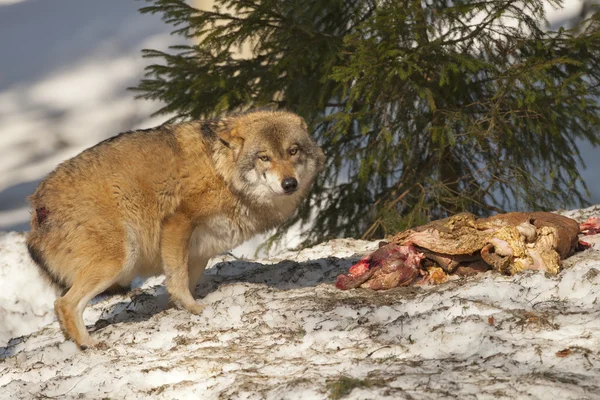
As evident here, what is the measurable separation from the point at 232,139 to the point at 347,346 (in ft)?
7.49

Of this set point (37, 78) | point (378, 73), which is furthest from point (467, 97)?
point (37, 78)

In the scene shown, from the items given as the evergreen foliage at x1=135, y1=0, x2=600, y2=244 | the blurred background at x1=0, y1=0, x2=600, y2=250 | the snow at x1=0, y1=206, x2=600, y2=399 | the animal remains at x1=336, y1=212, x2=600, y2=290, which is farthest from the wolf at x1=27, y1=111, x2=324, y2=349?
the blurred background at x1=0, y1=0, x2=600, y2=250

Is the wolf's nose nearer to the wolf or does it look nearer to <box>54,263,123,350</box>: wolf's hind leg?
the wolf

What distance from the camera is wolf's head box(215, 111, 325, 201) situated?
18.8 ft

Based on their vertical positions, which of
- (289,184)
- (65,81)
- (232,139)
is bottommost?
(289,184)

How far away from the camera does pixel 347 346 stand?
4.31 metres

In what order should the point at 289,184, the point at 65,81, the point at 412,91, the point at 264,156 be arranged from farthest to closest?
the point at 65,81
the point at 412,91
the point at 264,156
the point at 289,184

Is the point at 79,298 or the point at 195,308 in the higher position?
the point at 79,298

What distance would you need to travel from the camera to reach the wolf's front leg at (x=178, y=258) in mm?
5633

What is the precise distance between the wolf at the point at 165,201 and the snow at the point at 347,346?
0.43 meters

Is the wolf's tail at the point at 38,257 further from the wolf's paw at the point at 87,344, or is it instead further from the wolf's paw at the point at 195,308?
the wolf's paw at the point at 195,308

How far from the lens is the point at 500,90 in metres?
8.12

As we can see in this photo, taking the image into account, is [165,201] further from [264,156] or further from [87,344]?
[87,344]

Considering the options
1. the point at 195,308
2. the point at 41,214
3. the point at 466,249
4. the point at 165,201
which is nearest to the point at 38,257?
the point at 41,214
